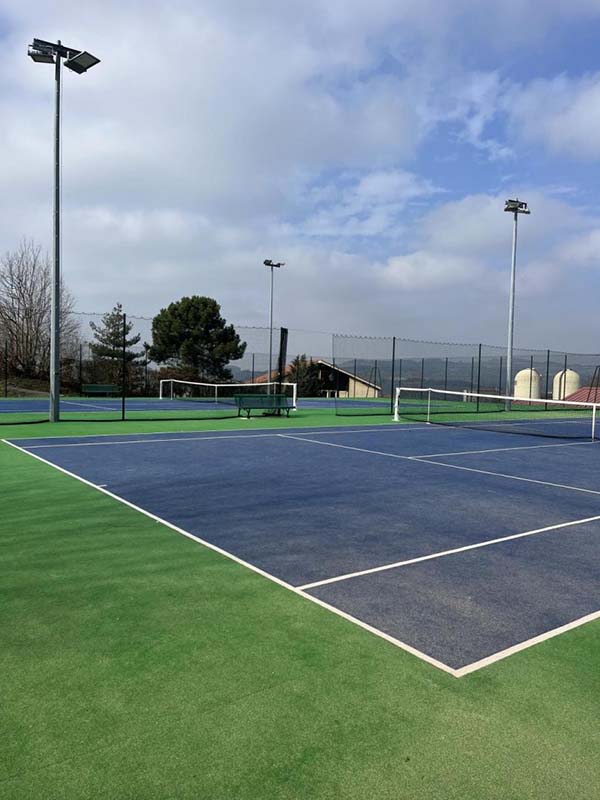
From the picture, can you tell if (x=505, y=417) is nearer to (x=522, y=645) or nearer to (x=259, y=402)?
(x=259, y=402)

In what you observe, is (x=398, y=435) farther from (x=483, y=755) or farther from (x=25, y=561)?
(x=483, y=755)

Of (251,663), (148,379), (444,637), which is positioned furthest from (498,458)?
(148,379)

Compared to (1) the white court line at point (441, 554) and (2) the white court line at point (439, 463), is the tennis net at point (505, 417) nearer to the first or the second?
(2) the white court line at point (439, 463)

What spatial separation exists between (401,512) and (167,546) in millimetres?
2520

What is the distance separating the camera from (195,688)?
2.71m

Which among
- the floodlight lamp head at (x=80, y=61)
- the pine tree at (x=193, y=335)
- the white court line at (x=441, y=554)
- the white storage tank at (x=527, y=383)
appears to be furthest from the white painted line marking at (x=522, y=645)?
the pine tree at (x=193, y=335)

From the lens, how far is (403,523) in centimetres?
584

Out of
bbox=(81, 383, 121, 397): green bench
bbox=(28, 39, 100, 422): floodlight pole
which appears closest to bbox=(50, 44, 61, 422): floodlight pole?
bbox=(28, 39, 100, 422): floodlight pole

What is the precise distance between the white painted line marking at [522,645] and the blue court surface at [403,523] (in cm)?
1

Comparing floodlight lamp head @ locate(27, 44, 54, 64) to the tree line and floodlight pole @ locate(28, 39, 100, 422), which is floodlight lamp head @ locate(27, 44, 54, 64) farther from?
the tree line

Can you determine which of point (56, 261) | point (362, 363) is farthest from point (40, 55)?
point (362, 363)

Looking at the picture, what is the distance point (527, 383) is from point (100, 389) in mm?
23866

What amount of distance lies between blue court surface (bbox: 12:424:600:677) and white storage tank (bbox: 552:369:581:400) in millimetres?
25258

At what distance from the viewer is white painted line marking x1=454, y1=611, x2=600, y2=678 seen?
9.72 ft
